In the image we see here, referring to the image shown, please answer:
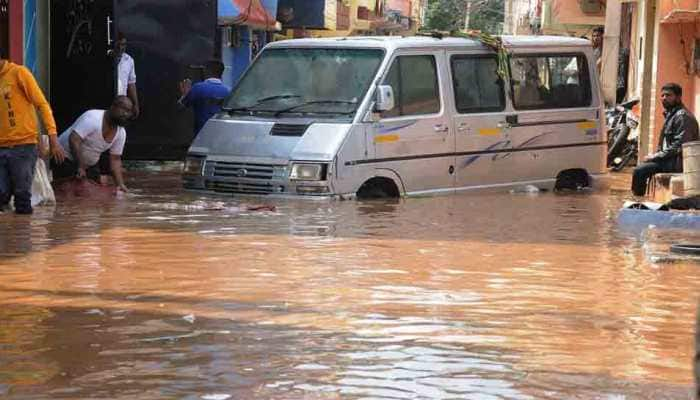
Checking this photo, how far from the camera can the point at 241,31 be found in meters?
29.9

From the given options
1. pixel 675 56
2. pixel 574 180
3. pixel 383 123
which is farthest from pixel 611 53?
pixel 383 123

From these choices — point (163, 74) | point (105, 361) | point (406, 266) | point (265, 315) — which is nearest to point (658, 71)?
point (163, 74)

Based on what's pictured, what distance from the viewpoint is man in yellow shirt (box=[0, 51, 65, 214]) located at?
11750 millimetres

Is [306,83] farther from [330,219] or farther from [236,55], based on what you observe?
[236,55]

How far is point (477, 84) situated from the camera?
565 inches

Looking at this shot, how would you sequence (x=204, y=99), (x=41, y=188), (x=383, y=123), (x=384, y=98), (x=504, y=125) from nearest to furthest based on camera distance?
1. (x=41, y=188)
2. (x=384, y=98)
3. (x=383, y=123)
4. (x=504, y=125)
5. (x=204, y=99)

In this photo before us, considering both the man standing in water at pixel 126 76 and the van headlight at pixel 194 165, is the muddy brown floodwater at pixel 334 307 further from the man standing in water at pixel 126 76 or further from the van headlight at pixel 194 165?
the man standing in water at pixel 126 76

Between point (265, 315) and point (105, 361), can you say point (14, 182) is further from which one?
point (105, 361)

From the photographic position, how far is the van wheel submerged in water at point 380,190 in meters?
13.4

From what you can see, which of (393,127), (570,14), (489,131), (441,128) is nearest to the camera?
(393,127)

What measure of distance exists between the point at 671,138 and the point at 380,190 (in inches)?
150

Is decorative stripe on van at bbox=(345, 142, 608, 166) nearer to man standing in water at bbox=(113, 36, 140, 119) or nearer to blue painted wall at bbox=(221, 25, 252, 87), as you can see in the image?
man standing in water at bbox=(113, 36, 140, 119)

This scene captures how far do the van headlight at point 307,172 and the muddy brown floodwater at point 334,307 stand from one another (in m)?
0.34

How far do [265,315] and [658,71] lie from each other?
46.8 ft
